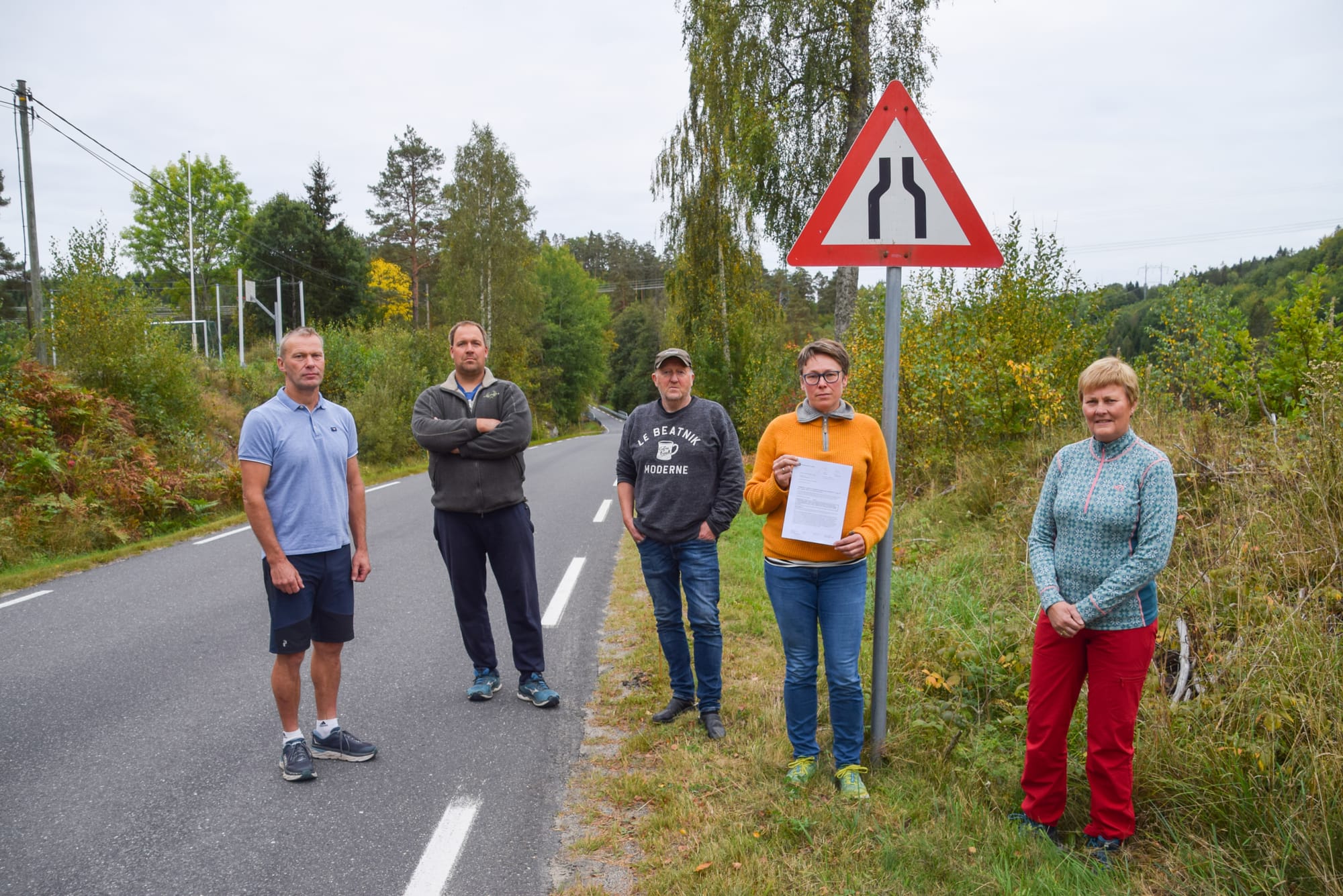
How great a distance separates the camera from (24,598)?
23.2 feet

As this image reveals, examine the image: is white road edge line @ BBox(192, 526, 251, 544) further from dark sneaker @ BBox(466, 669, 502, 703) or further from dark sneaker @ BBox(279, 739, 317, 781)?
dark sneaker @ BBox(279, 739, 317, 781)

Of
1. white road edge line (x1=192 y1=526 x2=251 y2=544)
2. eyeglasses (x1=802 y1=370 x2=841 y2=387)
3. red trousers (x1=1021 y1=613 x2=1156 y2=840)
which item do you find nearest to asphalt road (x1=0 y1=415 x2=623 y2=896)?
red trousers (x1=1021 y1=613 x2=1156 y2=840)

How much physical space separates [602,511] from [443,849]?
9.64 metres

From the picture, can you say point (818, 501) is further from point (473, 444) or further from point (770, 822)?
point (473, 444)

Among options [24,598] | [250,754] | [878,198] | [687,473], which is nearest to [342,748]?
[250,754]

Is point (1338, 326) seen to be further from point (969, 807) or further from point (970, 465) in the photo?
point (969, 807)

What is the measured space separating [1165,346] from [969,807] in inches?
222

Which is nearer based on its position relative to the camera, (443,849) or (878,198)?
(443,849)

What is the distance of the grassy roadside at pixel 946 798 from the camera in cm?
256

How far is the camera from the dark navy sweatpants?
458cm

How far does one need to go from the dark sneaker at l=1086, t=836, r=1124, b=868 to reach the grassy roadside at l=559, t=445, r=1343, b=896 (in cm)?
6

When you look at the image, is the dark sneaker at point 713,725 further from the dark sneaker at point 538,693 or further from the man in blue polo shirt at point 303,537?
the man in blue polo shirt at point 303,537

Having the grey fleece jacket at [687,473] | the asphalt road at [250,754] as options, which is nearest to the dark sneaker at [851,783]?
the asphalt road at [250,754]

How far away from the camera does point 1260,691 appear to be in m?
2.95
